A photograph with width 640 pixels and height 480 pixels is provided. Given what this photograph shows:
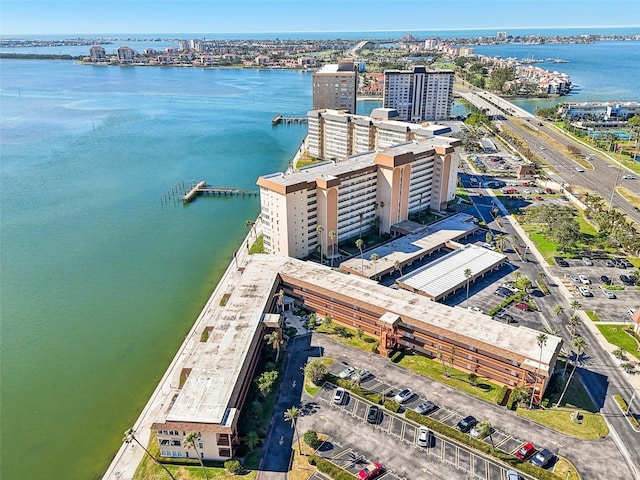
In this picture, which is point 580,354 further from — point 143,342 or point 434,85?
point 434,85

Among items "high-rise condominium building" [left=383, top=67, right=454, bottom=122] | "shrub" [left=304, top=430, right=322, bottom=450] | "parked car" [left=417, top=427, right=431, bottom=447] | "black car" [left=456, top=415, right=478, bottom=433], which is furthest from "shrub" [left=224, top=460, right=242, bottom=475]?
"high-rise condominium building" [left=383, top=67, right=454, bottom=122]

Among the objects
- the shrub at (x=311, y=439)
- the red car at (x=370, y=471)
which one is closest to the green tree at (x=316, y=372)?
the shrub at (x=311, y=439)

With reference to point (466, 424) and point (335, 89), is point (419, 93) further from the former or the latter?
point (466, 424)

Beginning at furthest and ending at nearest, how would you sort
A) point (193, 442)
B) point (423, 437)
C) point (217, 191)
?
1. point (217, 191)
2. point (423, 437)
3. point (193, 442)

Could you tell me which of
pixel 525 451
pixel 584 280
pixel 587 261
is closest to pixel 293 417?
pixel 525 451

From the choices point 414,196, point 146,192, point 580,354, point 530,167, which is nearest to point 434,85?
point 530,167

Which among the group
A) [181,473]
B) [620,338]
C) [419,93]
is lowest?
[181,473]
